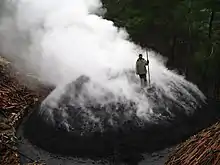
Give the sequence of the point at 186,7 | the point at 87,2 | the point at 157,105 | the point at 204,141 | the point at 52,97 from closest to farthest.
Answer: the point at 204,141 → the point at 157,105 → the point at 52,97 → the point at 186,7 → the point at 87,2

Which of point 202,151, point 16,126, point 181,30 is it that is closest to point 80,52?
point 16,126

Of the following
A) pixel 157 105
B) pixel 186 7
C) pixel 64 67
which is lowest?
pixel 157 105

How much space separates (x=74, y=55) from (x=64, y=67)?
38 cm

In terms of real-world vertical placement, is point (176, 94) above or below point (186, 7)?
below

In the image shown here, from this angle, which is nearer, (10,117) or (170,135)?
(170,135)

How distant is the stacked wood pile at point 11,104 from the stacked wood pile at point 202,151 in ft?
Result: 10.2

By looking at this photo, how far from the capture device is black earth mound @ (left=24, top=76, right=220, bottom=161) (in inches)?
324

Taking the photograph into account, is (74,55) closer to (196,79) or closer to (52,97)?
(52,97)

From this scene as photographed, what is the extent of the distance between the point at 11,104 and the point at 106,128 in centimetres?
255

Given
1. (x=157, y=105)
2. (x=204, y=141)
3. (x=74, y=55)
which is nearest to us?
(x=204, y=141)

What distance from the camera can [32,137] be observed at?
29.1 feet

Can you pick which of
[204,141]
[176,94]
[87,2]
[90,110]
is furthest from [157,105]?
[87,2]

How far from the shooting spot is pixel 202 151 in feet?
19.8

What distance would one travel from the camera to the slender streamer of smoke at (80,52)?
9.48m
